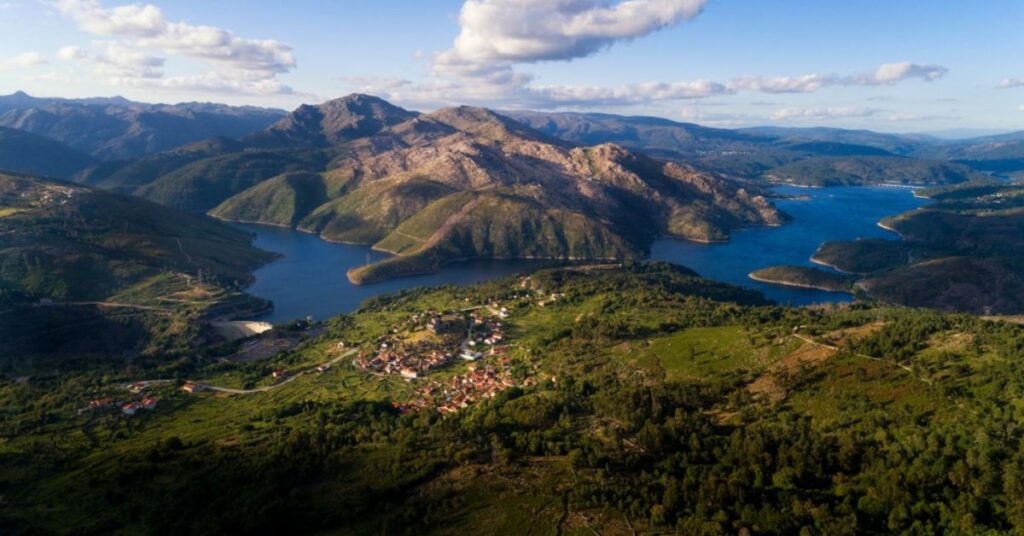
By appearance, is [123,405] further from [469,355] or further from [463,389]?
A: [469,355]

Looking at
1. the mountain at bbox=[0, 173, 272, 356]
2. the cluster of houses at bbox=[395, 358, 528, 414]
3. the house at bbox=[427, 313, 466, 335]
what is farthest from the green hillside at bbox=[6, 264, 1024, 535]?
the mountain at bbox=[0, 173, 272, 356]

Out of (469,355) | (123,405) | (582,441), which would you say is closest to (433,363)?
(469,355)

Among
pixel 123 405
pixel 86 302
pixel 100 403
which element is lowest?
pixel 86 302

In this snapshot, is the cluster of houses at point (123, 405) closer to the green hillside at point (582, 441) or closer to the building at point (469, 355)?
the green hillside at point (582, 441)

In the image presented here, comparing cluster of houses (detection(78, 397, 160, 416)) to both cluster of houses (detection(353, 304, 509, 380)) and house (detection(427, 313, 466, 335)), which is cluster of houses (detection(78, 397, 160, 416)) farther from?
house (detection(427, 313, 466, 335))

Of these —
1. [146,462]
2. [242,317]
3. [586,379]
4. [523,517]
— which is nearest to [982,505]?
[523,517]

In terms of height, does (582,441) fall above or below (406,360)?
above

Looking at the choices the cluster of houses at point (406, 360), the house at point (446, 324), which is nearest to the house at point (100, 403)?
the cluster of houses at point (406, 360)
